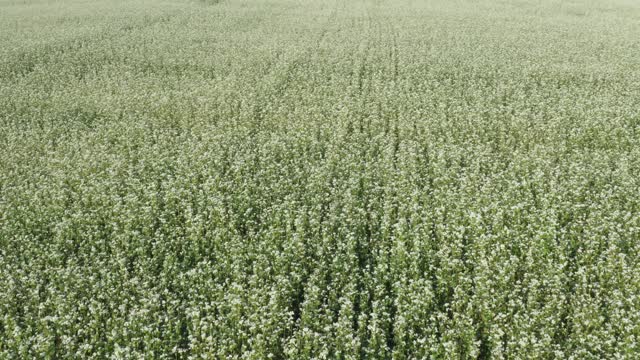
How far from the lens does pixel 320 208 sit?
38.0ft

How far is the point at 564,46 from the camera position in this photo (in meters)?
29.8

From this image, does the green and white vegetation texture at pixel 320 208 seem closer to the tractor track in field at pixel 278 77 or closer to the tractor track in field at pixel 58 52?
the tractor track in field at pixel 278 77

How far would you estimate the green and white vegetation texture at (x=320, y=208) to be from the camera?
8.16m

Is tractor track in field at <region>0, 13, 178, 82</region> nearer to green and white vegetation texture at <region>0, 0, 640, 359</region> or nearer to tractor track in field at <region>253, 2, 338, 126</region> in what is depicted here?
green and white vegetation texture at <region>0, 0, 640, 359</region>

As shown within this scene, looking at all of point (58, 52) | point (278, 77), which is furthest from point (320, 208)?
point (58, 52)

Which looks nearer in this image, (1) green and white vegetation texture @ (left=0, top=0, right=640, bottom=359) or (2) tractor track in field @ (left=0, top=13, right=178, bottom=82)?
(1) green and white vegetation texture @ (left=0, top=0, right=640, bottom=359)

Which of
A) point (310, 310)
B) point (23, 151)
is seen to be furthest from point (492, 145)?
point (23, 151)

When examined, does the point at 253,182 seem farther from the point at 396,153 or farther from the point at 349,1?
the point at 349,1

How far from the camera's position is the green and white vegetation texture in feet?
Answer: 26.8

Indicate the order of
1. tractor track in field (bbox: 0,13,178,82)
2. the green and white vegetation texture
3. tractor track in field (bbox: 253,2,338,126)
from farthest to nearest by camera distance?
tractor track in field (bbox: 0,13,178,82)
tractor track in field (bbox: 253,2,338,126)
the green and white vegetation texture

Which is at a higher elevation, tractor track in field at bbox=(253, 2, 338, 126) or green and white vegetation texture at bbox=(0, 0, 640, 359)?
tractor track in field at bbox=(253, 2, 338, 126)

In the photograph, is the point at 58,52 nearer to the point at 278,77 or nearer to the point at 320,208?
the point at 278,77

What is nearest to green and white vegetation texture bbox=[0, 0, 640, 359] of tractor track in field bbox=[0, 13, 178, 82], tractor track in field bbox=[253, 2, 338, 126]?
tractor track in field bbox=[253, 2, 338, 126]

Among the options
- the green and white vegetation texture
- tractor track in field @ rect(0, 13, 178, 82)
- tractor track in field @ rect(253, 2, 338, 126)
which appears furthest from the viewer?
tractor track in field @ rect(0, 13, 178, 82)
